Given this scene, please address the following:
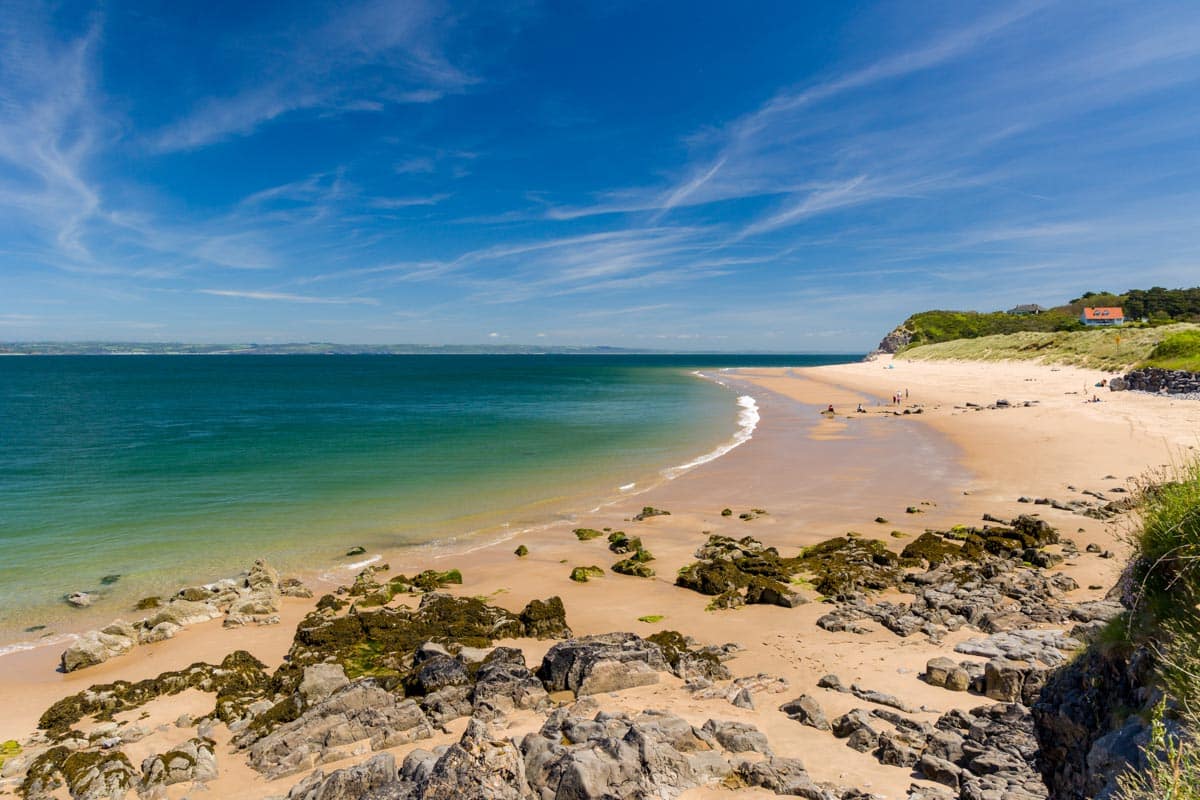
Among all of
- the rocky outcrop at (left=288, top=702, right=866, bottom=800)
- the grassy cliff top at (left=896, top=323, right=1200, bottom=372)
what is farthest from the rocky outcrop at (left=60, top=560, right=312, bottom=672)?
the grassy cliff top at (left=896, top=323, right=1200, bottom=372)

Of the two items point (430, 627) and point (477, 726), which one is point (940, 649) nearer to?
point (477, 726)

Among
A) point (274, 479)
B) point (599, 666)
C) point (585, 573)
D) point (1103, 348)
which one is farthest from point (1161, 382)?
point (274, 479)

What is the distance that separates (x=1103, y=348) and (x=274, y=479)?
275 feet

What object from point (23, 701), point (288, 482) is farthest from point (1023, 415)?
point (23, 701)

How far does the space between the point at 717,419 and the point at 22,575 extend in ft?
143

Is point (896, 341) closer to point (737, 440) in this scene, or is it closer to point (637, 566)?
point (737, 440)

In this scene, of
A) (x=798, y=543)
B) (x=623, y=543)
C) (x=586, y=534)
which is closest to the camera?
(x=798, y=543)

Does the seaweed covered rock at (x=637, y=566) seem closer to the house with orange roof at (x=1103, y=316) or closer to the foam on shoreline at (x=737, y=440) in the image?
the foam on shoreline at (x=737, y=440)

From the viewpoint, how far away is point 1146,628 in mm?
5020

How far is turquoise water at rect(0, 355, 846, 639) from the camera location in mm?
17938

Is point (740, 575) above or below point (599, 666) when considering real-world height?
below

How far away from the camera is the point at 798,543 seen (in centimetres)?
1792

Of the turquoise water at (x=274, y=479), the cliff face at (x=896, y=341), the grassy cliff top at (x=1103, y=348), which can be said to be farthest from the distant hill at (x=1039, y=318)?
the turquoise water at (x=274, y=479)

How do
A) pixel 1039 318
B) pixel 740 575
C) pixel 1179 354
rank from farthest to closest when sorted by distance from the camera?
pixel 1039 318 → pixel 1179 354 → pixel 740 575
